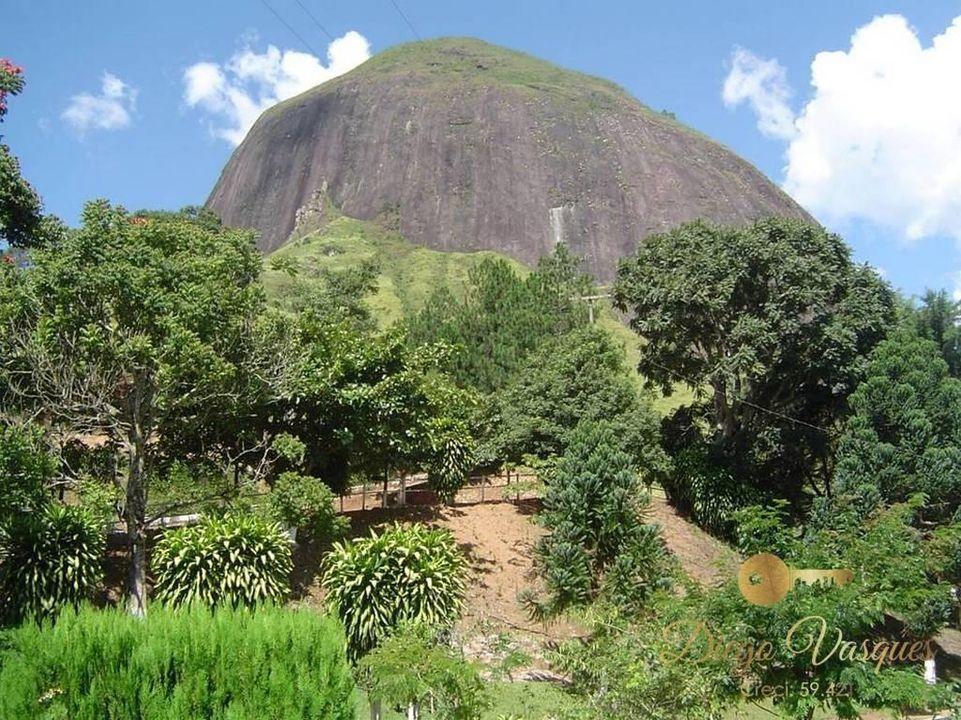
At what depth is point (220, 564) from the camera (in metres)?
13.0

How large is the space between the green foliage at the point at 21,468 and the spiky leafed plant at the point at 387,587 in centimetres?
456

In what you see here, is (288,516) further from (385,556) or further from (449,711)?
(449,711)

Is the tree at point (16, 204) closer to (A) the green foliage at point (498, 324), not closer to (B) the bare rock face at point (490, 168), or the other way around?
(A) the green foliage at point (498, 324)

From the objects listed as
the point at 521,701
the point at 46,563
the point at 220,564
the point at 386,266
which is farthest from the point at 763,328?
the point at 386,266

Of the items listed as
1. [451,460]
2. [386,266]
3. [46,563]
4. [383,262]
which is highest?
[383,262]

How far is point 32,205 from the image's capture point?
42.0 feet

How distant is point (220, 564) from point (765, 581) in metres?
8.55

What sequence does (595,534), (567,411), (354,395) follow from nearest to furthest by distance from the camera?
(595,534)
(354,395)
(567,411)

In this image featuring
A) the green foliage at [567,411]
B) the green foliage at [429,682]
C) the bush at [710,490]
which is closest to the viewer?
the green foliage at [429,682]

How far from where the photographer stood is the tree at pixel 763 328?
2089 centimetres

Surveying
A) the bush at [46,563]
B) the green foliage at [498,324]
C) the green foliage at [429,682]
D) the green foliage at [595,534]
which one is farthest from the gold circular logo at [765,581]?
the green foliage at [498,324]

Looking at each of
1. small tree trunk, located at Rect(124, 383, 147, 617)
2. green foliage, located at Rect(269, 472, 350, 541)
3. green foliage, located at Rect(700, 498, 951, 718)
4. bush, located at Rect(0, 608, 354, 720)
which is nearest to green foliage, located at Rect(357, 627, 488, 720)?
bush, located at Rect(0, 608, 354, 720)

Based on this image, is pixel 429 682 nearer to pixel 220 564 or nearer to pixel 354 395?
pixel 220 564

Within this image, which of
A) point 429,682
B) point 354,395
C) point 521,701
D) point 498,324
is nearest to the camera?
point 429,682
